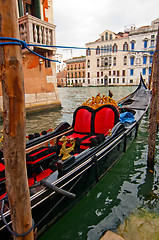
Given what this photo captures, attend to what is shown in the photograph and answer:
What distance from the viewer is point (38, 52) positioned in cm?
777

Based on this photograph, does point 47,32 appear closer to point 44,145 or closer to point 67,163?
point 44,145

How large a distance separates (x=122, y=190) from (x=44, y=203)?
1.46 m

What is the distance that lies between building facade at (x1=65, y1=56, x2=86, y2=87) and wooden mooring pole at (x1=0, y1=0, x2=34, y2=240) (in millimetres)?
35757

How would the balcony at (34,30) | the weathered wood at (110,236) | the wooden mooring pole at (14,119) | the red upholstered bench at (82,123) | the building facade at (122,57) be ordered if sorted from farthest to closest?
the building facade at (122,57), the balcony at (34,30), the red upholstered bench at (82,123), the weathered wood at (110,236), the wooden mooring pole at (14,119)

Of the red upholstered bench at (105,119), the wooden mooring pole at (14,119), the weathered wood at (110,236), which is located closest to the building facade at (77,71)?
the red upholstered bench at (105,119)

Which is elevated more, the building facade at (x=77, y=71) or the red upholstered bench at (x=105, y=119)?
the building facade at (x=77, y=71)

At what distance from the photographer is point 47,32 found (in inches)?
282

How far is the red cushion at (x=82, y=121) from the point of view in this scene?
342cm

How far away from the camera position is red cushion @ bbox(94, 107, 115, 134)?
3.30 meters

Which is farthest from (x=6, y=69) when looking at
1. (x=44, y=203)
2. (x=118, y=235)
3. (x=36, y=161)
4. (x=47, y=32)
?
(x=47, y=32)

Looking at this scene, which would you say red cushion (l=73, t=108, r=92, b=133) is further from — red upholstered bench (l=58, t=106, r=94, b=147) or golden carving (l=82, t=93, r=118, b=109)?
golden carving (l=82, t=93, r=118, b=109)

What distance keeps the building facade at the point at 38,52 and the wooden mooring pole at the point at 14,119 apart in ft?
20.2

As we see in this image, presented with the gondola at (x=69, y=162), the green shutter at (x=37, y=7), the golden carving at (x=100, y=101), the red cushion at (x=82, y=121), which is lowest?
the gondola at (x=69, y=162)

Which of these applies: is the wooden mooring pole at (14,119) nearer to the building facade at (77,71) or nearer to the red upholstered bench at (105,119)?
the red upholstered bench at (105,119)
